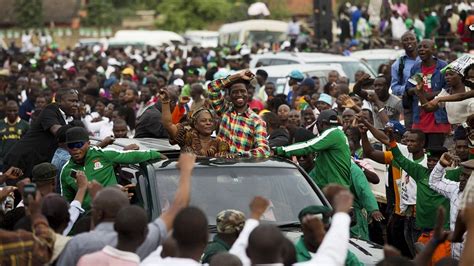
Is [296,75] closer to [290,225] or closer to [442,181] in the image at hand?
[442,181]

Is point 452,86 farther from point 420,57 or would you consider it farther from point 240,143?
point 240,143

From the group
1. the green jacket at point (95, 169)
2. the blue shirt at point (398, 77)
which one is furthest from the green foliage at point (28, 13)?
the green jacket at point (95, 169)

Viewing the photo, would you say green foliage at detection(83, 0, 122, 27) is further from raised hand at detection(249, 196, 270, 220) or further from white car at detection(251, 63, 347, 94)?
raised hand at detection(249, 196, 270, 220)

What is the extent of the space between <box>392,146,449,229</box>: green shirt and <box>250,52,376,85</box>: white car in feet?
36.5

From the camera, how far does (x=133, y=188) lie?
9.28 metres

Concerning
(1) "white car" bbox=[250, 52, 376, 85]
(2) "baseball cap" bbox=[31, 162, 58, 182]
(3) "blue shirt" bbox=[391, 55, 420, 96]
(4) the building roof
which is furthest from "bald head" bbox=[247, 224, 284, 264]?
(4) the building roof

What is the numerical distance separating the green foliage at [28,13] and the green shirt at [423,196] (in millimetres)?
52609

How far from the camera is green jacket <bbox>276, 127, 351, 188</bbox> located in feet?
33.5

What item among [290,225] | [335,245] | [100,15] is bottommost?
[100,15]

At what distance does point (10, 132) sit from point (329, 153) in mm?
5805

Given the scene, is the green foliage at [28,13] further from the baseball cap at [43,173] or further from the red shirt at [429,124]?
the baseball cap at [43,173]

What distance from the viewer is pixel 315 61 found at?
22.8 meters

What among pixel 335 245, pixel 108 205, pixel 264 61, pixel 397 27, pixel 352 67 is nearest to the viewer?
pixel 335 245

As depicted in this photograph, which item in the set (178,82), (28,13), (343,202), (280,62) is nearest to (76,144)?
(343,202)
